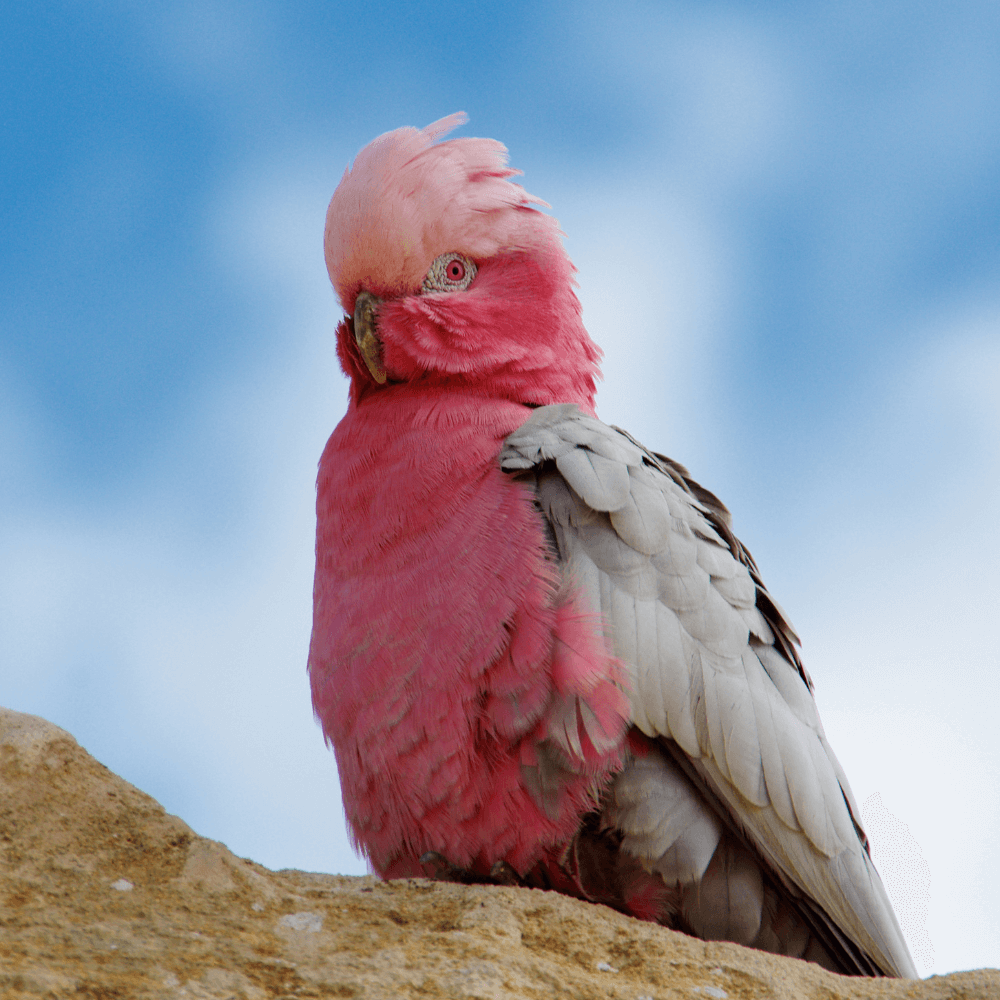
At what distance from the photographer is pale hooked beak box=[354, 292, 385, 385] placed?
4.56 m

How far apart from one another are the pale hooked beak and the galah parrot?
0.39 feet

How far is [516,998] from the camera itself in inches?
95.8

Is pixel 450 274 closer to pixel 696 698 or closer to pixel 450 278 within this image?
pixel 450 278

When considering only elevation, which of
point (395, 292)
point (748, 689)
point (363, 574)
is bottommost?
point (748, 689)

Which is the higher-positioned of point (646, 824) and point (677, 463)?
point (677, 463)

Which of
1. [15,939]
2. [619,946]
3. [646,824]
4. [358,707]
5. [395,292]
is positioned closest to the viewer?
[15,939]

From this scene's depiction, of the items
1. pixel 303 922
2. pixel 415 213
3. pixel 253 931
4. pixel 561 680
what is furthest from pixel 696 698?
pixel 415 213

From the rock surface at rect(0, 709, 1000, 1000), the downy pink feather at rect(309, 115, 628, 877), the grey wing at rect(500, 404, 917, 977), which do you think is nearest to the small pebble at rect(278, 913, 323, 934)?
the rock surface at rect(0, 709, 1000, 1000)

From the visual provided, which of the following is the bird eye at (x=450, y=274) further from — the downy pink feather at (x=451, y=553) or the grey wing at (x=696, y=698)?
the grey wing at (x=696, y=698)

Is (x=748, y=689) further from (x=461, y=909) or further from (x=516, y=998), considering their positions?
(x=516, y=998)

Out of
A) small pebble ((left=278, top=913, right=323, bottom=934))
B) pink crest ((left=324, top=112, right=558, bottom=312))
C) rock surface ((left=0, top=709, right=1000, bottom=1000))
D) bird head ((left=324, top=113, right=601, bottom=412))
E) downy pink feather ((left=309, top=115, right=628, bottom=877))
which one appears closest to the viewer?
rock surface ((left=0, top=709, right=1000, bottom=1000))

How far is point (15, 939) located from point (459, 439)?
95.8 inches

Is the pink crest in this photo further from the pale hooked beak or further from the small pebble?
the small pebble

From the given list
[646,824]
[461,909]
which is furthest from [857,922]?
[461,909]
